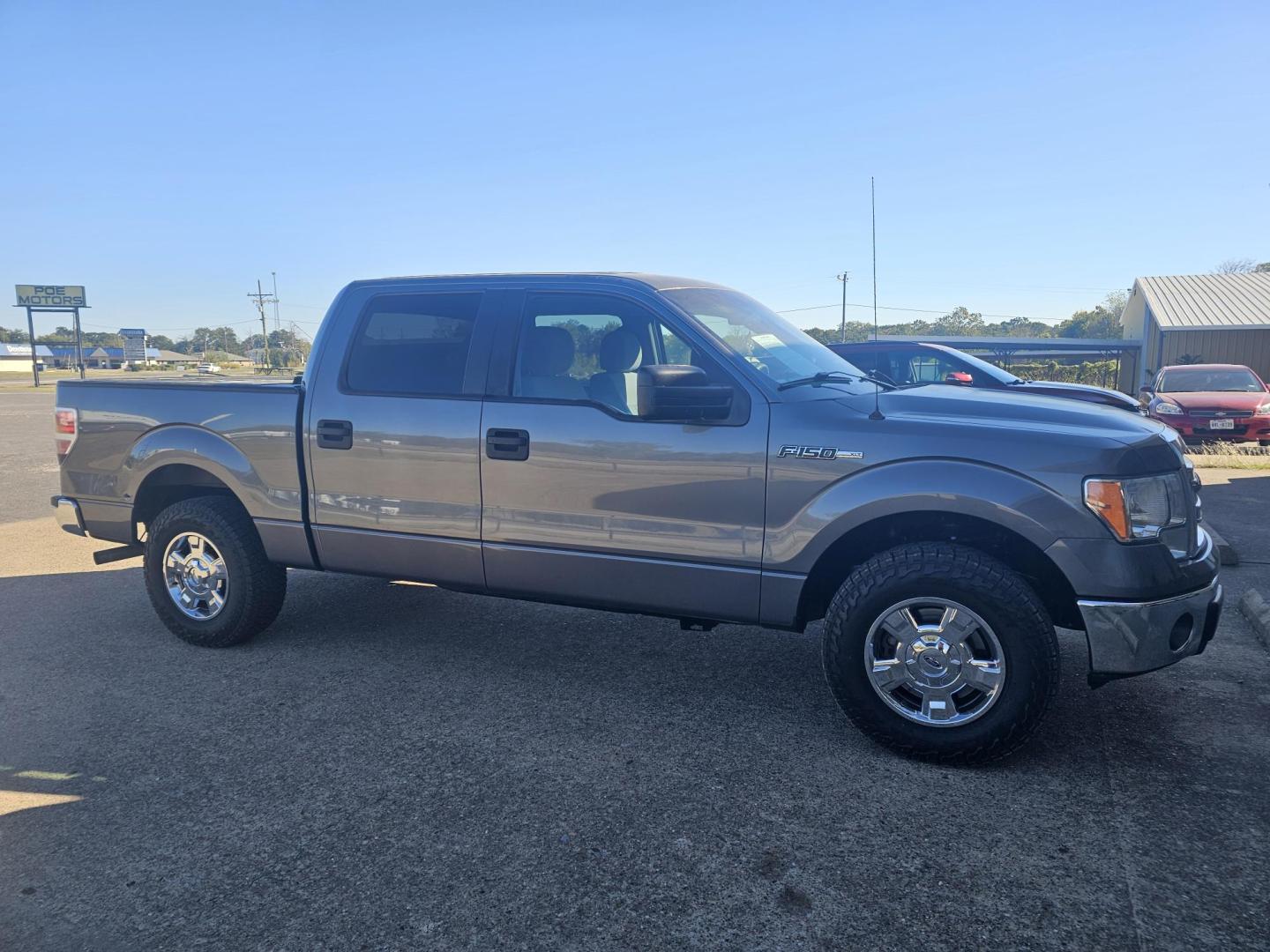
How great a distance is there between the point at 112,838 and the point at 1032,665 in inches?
128

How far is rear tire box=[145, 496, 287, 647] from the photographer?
186 inches

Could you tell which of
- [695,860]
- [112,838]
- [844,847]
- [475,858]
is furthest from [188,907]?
[844,847]

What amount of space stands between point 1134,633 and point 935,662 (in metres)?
0.70

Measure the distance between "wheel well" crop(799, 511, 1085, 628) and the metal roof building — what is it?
83.9 feet

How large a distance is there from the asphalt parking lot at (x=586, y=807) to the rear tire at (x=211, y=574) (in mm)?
158

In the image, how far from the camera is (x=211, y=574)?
4812 millimetres

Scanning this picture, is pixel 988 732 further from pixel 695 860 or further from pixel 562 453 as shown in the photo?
pixel 562 453

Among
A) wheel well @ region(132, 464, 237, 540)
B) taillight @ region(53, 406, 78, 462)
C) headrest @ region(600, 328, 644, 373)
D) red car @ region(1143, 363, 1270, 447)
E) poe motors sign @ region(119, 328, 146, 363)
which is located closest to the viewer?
headrest @ region(600, 328, 644, 373)

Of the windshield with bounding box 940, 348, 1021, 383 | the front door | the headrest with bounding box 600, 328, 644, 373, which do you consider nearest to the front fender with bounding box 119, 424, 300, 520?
the front door

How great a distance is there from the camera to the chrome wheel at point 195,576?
4809 mm

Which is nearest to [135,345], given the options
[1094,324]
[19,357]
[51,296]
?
[51,296]

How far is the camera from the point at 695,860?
2766 millimetres

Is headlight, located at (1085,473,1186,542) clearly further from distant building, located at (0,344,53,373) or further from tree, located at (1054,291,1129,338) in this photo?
distant building, located at (0,344,53,373)

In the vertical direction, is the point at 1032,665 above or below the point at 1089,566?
below
